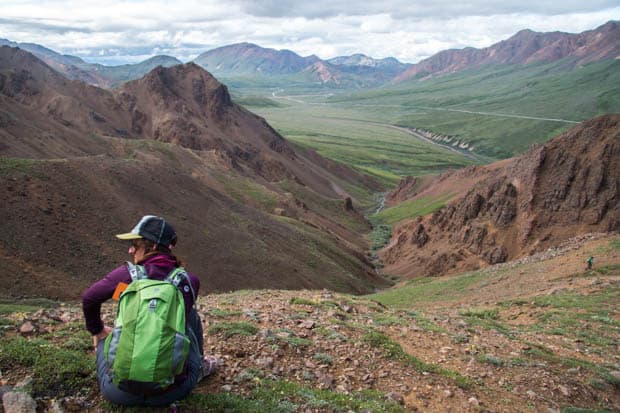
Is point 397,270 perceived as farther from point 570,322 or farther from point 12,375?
point 12,375

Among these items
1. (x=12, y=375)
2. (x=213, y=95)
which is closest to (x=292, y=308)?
(x=12, y=375)

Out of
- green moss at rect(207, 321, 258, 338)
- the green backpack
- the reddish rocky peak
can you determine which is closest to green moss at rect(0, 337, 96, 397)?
the green backpack

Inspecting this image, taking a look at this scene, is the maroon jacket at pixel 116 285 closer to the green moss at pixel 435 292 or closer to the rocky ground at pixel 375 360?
the rocky ground at pixel 375 360

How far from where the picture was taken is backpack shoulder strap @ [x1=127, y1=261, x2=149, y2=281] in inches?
251

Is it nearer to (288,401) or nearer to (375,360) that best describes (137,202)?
(375,360)

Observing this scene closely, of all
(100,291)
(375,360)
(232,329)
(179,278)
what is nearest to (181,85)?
(232,329)

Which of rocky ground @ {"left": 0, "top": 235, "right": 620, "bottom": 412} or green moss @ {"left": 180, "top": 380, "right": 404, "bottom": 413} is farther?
rocky ground @ {"left": 0, "top": 235, "right": 620, "bottom": 412}

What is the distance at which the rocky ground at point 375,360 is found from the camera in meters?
7.95

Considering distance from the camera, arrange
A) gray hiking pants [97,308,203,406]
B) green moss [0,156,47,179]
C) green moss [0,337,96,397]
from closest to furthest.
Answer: gray hiking pants [97,308,203,406]
green moss [0,337,96,397]
green moss [0,156,47,179]

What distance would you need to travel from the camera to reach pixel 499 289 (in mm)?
26859

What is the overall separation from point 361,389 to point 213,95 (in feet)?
363

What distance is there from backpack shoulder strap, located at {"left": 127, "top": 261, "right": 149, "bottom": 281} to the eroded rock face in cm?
4201

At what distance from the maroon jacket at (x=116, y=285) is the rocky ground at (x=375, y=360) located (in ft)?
4.27

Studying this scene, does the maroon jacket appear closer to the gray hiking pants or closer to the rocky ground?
the gray hiking pants
